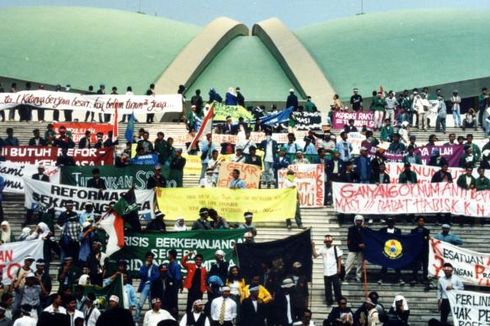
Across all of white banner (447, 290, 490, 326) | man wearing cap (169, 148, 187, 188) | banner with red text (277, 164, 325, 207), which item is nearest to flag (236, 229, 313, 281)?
white banner (447, 290, 490, 326)

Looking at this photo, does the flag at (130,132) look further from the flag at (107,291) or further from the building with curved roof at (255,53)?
the flag at (107,291)

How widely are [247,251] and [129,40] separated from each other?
31.1m

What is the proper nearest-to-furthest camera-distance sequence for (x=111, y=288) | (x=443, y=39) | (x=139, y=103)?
(x=111, y=288)
(x=139, y=103)
(x=443, y=39)

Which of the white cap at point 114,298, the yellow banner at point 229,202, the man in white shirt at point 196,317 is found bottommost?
the man in white shirt at point 196,317

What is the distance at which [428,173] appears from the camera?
29859 mm

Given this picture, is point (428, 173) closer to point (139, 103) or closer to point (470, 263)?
point (470, 263)

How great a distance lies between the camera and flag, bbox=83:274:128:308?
71.1 feet

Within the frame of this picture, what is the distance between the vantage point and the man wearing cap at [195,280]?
73.3 feet

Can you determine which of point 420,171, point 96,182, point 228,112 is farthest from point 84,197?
point 228,112

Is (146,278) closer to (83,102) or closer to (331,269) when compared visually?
(331,269)

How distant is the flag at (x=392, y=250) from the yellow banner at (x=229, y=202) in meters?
2.74

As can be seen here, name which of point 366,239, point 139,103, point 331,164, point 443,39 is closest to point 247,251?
point 366,239

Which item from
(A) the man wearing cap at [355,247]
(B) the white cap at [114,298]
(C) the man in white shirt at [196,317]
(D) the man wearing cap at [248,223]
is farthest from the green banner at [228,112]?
(B) the white cap at [114,298]

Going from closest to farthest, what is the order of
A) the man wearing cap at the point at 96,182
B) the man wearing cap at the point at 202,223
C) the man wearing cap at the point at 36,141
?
1. the man wearing cap at the point at 202,223
2. the man wearing cap at the point at 96,182
3. the man wearing cap at the point at 36,141
